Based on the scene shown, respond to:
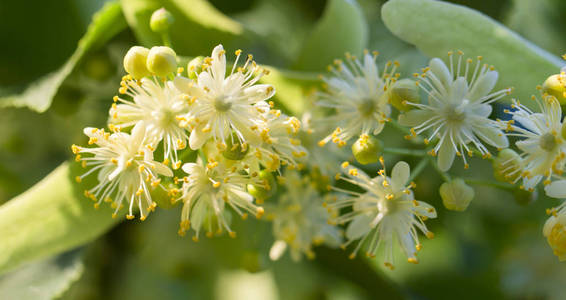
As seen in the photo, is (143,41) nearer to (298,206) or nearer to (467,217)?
(298,206)

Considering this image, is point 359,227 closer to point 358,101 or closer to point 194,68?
point 358,101

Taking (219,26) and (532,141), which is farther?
(219,26)

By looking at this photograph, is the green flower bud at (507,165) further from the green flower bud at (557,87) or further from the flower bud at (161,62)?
the flower bud at (161,62)

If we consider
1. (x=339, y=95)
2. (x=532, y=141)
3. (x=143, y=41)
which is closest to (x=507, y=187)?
(x=532, y=141)

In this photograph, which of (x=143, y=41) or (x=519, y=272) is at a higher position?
(x=143, y=41)

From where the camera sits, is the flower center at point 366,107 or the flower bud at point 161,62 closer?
the flower bud at point 161,62

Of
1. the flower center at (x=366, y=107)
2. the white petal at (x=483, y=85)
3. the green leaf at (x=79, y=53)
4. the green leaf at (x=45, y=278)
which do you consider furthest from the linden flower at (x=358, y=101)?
the green leaf at (x=45, y=278)
